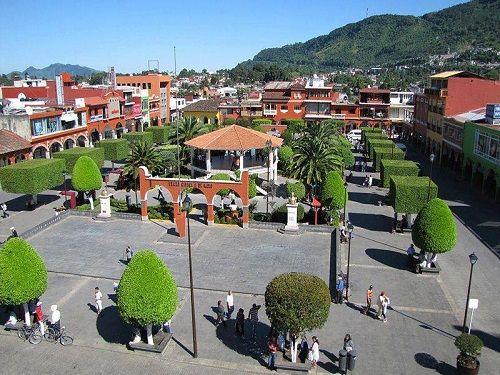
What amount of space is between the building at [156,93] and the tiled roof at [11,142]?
39.2m

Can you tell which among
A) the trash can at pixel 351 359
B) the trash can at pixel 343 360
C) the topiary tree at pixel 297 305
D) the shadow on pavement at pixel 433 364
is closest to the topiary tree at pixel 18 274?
the topiary tree at pixel 297 305

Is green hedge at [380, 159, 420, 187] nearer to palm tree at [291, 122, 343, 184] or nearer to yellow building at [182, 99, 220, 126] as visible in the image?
palm tree at [291, 122, 343, 184]

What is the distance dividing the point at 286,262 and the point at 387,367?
10806 millimetres

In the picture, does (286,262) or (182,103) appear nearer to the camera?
(286,262)

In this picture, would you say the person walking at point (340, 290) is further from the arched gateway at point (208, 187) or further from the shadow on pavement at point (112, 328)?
the arched gateway at point (208, 187)

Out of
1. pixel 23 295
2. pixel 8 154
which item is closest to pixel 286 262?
pixel 23 295

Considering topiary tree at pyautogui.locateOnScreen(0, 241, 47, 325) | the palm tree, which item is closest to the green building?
the palm tree

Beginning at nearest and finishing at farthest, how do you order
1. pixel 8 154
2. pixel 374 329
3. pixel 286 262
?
pixel 374 329 < pixel 286 262 < pixel 8 154

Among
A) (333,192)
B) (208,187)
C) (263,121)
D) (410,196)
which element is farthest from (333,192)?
(263,121)

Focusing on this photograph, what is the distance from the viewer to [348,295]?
76.4ft

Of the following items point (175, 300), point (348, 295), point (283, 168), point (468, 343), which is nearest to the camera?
point (468, 343)

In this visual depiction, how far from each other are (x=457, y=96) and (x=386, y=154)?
15943 mm

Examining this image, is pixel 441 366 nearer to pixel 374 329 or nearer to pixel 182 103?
pixel 374 329

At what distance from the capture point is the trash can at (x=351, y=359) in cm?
1714
